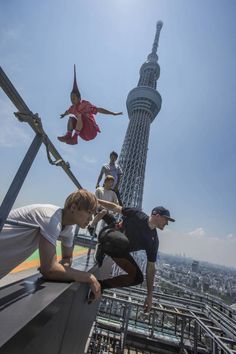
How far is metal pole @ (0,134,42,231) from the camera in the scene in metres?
1.24

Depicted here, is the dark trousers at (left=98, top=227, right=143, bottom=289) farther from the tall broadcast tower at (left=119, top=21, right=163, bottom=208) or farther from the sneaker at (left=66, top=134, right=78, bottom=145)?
the tall broadcast tower at (left=119, top=21, right=163, bottom=208)

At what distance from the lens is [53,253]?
1438 mm

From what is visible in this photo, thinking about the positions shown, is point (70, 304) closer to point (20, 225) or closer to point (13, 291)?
point (13, 291)

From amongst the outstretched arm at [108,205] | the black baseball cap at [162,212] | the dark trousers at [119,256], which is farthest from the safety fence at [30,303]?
the black baseball cap at [162,212]

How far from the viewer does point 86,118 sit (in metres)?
4.56

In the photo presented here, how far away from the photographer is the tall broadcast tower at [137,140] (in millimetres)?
60344

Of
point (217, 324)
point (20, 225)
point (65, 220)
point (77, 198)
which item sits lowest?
point (217, 324)

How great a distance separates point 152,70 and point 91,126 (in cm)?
8480

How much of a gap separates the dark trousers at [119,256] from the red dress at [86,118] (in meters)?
2.45

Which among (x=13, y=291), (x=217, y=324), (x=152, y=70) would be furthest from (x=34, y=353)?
(x=152, y=70)

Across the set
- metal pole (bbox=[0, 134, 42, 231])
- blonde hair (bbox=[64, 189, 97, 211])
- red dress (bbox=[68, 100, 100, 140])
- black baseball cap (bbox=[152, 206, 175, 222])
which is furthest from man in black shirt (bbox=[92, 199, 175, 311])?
red dress (bbox=[68, 100, 100, 140])

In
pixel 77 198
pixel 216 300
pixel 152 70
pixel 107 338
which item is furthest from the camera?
pixel 152 70

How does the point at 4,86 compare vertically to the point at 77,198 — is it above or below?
above

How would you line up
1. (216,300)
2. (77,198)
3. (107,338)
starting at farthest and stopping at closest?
1. (216,300)
2. (107,338)
3. (77,198)
